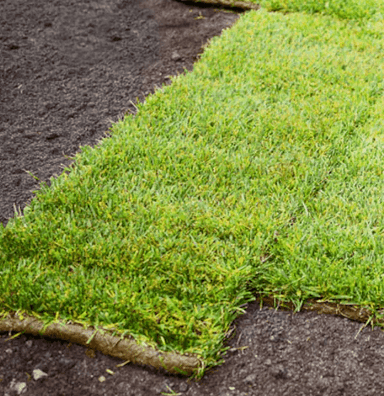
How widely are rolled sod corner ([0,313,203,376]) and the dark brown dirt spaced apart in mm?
35

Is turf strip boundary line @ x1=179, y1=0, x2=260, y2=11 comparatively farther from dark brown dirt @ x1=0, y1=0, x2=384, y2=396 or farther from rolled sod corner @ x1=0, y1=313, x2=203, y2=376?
rolled sod corner @ x1=0, y1=313, x2=203, y2=376

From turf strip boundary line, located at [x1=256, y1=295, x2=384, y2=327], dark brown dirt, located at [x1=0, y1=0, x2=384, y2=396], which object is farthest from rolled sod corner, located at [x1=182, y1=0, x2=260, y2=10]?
turf strip boundary line, located at [x1=256, y1=295, x2=384, y2=327]

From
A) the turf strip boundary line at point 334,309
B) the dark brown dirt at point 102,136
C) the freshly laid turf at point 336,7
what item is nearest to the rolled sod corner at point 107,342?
the dark brown dirt at point 102,136

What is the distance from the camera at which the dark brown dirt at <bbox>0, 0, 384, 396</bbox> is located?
80.0 inches

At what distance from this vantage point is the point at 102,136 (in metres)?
3.35

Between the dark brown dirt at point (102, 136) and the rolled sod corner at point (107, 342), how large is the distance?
0.12ft

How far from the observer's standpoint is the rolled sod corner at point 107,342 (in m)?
2.05

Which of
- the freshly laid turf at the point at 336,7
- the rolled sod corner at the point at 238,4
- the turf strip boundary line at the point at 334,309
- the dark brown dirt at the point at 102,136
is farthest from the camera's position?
the rolled sod corner at the point at 238,4

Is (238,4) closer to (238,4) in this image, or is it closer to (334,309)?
(238,4)

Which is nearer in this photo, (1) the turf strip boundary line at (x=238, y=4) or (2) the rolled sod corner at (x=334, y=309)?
(2) the rolled sod corner at (x=334, y=309)

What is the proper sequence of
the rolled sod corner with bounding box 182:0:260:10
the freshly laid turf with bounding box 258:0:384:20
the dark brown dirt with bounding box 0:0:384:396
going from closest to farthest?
the dark brown dirt with bounding box 0:0:384:396 < the freshly laid turf with bounding box 258:0:384:20 < the rolled sod corner with bounding box 182:0:260:10

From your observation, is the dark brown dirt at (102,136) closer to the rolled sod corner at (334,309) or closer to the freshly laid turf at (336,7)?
the rolled sod corner at (334,309)

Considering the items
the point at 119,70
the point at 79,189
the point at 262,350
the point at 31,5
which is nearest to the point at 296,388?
the point at 262,350

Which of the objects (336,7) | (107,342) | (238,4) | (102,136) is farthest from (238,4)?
(107,342)
